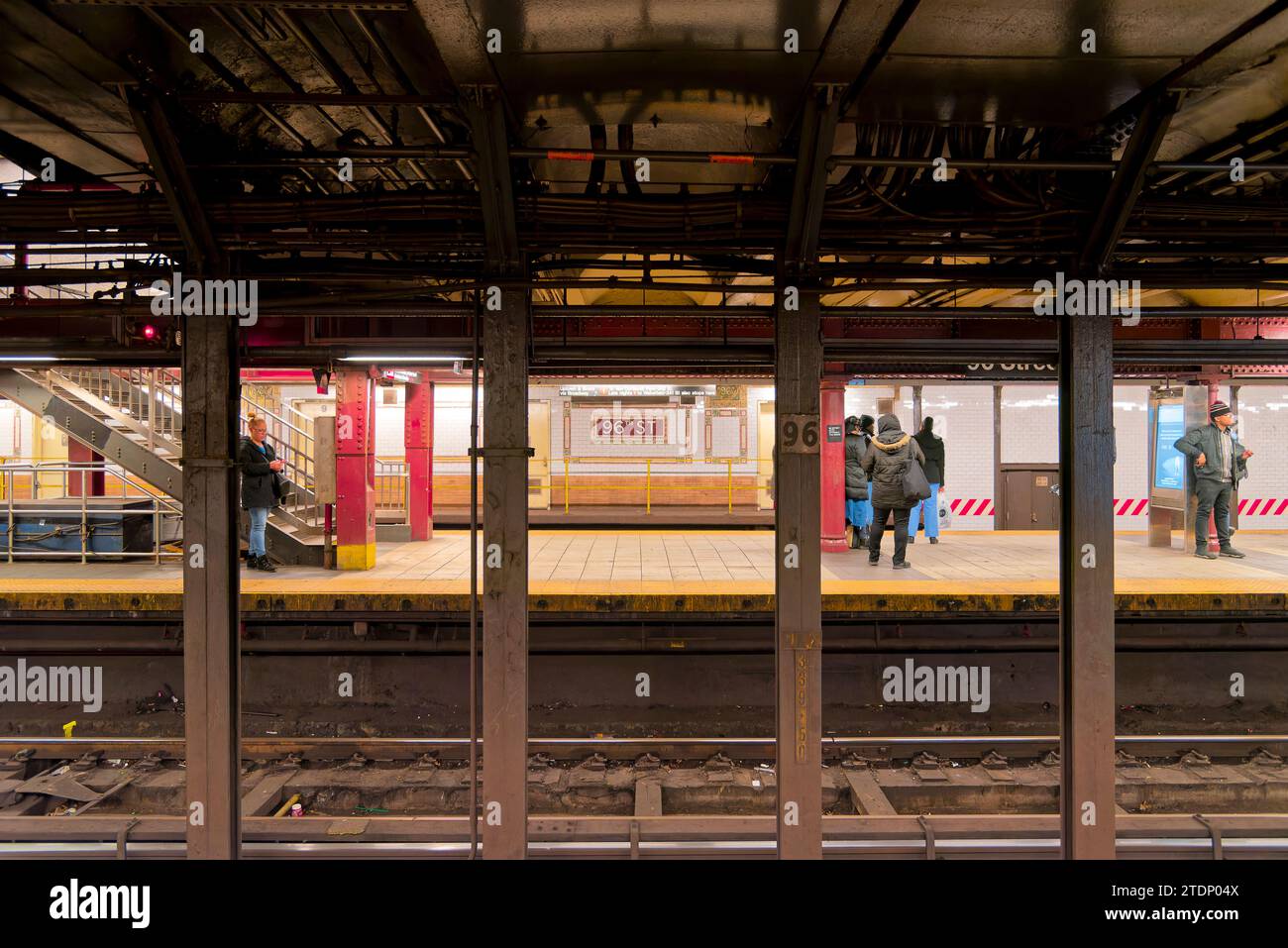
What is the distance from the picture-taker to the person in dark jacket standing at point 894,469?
793 cm

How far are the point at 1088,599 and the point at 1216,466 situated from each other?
714 cm

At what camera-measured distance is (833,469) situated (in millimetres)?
9695

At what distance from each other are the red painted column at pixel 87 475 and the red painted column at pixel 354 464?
4668 millimetres

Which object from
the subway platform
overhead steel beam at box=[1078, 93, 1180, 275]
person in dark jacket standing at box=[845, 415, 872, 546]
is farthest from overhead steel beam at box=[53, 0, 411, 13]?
person in dark jacket standing at box=[845, 415, 872, 546]

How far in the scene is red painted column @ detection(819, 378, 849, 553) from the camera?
31.3 feet

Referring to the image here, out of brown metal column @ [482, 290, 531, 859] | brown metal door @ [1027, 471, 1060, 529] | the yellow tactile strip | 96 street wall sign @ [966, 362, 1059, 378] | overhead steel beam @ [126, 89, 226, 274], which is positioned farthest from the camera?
brown metal door @ [1027, 471, 1060, 529]

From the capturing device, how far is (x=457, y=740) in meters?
5.84

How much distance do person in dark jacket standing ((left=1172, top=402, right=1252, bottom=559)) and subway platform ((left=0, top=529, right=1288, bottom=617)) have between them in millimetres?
542

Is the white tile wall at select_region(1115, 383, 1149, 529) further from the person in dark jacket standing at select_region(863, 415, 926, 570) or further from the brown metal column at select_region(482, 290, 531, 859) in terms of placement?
the brown metal column at select_region(482, 290, 531, 859)

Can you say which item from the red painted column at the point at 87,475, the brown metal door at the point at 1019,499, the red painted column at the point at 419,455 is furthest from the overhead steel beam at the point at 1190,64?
the red painted column at the point at 87,475

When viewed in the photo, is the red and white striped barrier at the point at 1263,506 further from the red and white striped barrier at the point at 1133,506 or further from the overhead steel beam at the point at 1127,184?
the overhead steel beam at the point at 1127,184

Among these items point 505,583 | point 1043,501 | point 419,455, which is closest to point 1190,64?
point 505,583

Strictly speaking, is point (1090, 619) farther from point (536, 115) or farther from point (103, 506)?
point (103, 506)
